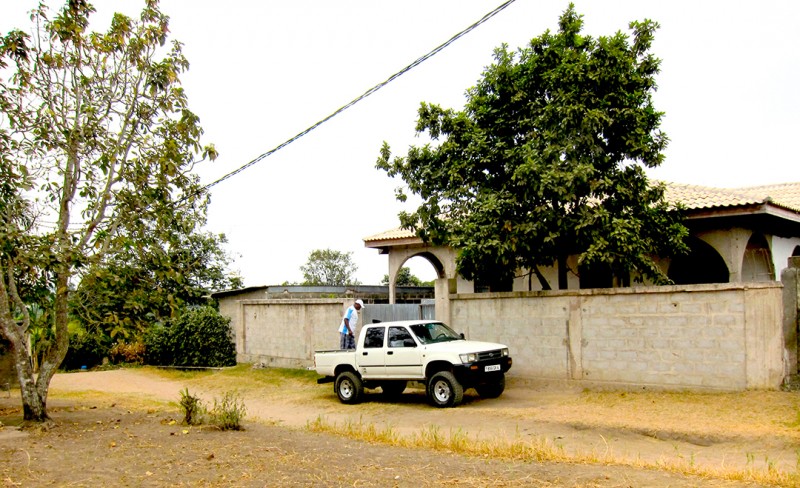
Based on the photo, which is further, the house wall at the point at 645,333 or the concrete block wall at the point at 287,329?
the concrete block wall at the point at 287,329

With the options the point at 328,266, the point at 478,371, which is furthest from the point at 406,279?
the point at 478,371

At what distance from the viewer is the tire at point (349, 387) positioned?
1384 cm

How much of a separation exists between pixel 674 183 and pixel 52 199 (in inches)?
620

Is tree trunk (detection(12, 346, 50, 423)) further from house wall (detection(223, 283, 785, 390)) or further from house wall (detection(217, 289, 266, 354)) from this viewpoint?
house wall (detection(217, 289, 266, 354))

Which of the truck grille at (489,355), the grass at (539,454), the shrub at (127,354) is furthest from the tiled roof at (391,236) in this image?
the grass at (539,454)

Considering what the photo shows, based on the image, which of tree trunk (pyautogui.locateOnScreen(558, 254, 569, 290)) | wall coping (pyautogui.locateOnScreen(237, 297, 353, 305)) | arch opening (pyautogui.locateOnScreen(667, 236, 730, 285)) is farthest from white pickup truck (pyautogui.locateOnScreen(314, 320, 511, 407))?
arch opening (pyautogui.locateOnScreen(667, 236, 730, 285))

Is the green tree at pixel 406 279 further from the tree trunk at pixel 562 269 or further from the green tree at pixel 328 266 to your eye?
the tree trunk at pixel 562 269

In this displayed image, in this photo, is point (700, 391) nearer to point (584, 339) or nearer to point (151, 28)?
point (584, 339)

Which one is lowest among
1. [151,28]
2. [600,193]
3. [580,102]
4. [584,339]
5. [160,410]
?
[160,410]

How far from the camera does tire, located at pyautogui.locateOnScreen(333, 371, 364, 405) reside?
45.4ft

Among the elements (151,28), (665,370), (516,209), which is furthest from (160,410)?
(665,370)

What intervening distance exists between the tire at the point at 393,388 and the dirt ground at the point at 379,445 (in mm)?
285

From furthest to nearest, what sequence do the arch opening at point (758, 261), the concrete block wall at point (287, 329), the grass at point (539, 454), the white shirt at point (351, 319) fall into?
the concrete block wall at point (287, 329) → the arch opening at point (758, 261) → the white shirt at point (351, 319) → the grass at point (539, 454)

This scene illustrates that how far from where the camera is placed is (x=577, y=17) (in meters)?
13.9
